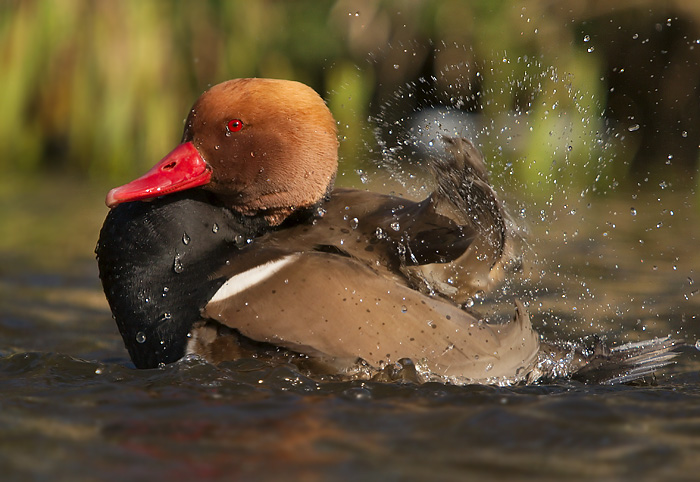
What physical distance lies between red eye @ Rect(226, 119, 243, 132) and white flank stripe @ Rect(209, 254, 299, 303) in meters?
0.52

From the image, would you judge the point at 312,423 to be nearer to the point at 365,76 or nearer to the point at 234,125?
A: the point at 234,125

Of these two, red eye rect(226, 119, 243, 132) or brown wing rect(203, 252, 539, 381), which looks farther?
red eye rect(226, 119, 243, 132)

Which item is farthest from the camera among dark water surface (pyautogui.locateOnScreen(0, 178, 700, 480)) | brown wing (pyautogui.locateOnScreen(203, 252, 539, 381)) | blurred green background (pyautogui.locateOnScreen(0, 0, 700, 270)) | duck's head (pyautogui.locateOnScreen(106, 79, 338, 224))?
blurred green background (pyautogui.locateOnScreen(0, 0, 700, 270))

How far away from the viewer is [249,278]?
10.1 ft

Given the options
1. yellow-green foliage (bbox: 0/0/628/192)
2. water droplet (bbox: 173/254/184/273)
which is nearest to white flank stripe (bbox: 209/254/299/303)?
water droplet (bbox: 173/254/184/273)

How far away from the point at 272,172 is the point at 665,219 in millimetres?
3715

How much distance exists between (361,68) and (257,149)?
4.41 meters

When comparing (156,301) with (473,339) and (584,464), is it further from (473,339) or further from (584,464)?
(584,464)

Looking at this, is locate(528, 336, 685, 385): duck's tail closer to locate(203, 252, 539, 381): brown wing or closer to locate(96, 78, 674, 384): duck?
locate(96, 78, 674, 384): duck

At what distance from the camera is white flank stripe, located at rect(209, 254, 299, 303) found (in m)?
3.07

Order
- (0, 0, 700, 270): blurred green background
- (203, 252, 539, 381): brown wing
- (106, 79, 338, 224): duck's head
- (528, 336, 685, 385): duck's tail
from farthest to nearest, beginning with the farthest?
(0, 0, 700, 270): blurred green background, (528, 336, 685, 385): duck's tail, (106, 79, 338, 224): duck's head, (203, 252, 539, 381): brown wing

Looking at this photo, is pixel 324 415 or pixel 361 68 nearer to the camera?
pixel 324 415

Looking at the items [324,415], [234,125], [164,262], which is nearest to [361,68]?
[234,125]

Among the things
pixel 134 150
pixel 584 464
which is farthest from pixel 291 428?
pixel 134 150
